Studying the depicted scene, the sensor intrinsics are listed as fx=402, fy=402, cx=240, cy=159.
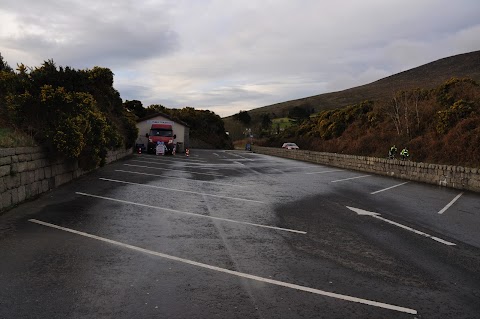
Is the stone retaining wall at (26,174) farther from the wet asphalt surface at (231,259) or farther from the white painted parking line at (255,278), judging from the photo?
the white painted parking line at (255,278)

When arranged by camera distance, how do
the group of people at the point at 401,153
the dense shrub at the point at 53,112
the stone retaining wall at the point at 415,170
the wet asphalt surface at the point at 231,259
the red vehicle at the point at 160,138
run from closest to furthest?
the wet asphalt surface at the point at 231,259, the dense shrub at the point at 53,112, the stone retaining wall at the point at 415,170, the group of people at the point at 401,153, the red vehicle at the point at 160,138

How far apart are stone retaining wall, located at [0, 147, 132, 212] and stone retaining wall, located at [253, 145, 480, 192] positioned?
16.1 m

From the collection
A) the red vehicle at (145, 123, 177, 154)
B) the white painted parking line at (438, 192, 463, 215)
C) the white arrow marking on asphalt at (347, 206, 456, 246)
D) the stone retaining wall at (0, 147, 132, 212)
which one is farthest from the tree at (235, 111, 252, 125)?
the white arrow marking on asphalt at (347, 206, 456, 246)

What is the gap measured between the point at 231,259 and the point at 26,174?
734 cm

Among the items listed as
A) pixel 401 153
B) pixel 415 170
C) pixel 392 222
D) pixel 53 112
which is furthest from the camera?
pixel 401 153

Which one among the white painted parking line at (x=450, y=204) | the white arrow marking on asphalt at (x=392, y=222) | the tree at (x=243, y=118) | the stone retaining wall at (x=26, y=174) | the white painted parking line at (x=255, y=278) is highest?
the tree at (x=243, y=118)

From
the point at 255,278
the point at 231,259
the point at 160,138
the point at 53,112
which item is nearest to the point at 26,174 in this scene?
the point at 53,112

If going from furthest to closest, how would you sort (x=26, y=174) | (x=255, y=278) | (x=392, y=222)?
(x=26, y=174)
(x=392, y=222)
(x=255, y=278)

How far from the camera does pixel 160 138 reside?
36.4 metres

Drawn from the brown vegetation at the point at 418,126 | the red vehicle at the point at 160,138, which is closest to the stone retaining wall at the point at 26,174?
the brown vegetation at the point at 418,126

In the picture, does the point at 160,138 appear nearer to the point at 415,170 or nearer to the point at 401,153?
the point at 401,153

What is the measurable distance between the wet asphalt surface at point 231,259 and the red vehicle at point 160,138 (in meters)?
24.0

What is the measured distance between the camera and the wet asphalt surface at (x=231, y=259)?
181 inches

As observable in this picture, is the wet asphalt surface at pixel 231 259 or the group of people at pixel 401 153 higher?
the group of people at pixel 401 153
